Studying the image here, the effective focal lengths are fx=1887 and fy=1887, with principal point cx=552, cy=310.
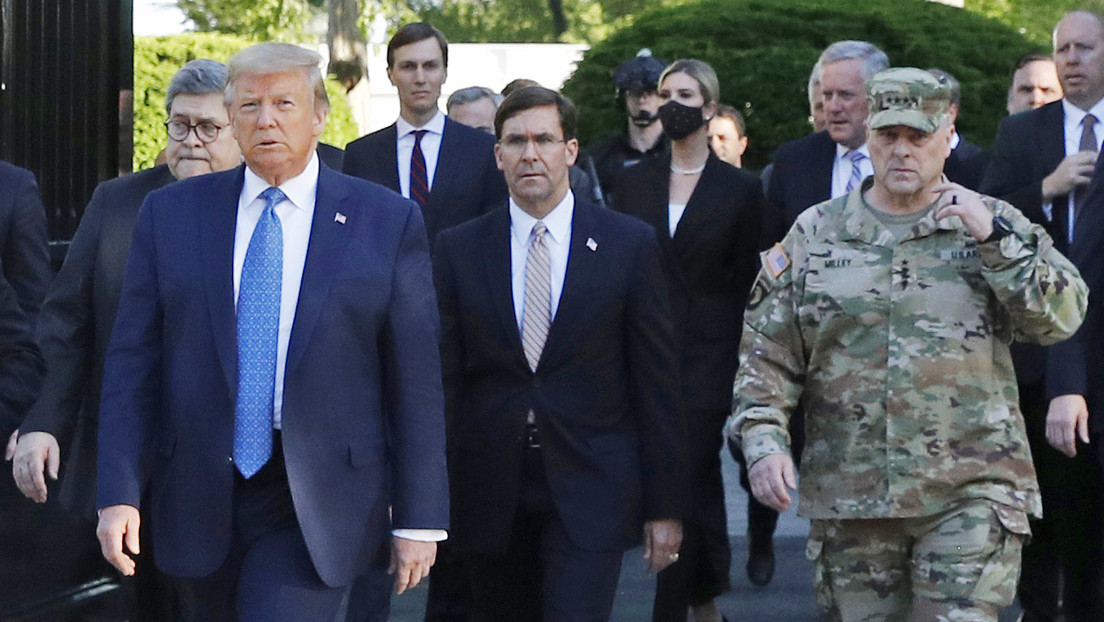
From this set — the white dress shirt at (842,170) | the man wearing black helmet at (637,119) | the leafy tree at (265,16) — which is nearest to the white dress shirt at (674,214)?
the white dress shirt at (842,170)

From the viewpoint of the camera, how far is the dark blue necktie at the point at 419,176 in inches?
310

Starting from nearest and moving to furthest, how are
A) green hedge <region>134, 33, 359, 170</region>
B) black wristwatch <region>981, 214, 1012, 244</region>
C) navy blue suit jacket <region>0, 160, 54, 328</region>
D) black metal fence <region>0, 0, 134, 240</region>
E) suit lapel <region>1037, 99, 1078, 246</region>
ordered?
black wristwatch <region>981, 214, 1012, 244</region> < navy blue suit jacket <region>0, 160, 54, 328</region> < black metal fence <region>0, 0, 134, 240</region> < suit lapel <region>1037, 99, 1078, 246</region> < green hedge <region>134, 33, 359, 170</region>

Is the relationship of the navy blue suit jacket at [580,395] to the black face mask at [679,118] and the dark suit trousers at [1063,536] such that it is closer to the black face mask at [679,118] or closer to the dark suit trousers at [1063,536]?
the black face mask at [679,118]

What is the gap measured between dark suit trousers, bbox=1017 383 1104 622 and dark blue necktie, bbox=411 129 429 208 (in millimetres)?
2552

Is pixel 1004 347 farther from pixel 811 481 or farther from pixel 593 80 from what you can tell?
pixel 593 80

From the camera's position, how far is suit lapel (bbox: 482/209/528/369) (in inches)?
230

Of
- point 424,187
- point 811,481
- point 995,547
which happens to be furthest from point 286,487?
point 424,187

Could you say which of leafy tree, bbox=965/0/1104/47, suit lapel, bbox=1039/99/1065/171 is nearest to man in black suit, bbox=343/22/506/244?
suit lapel, bbox=1039/99/1065/171

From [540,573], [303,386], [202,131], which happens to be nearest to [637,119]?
[202,131]

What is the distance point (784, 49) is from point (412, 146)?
10074 mm

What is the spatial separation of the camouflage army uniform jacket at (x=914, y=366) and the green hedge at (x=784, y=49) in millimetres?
11698

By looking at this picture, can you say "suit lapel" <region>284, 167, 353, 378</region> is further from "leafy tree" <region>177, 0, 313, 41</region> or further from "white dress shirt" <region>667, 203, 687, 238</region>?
"leafy tree" <region>177, 0, 313, 41</region>

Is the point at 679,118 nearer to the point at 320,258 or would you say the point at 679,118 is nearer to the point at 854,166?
the point at 854,166

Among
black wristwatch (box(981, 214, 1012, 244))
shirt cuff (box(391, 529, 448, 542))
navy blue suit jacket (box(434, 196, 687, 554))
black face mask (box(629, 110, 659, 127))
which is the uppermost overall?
black face mask (box(629, 110, 659, 127))
